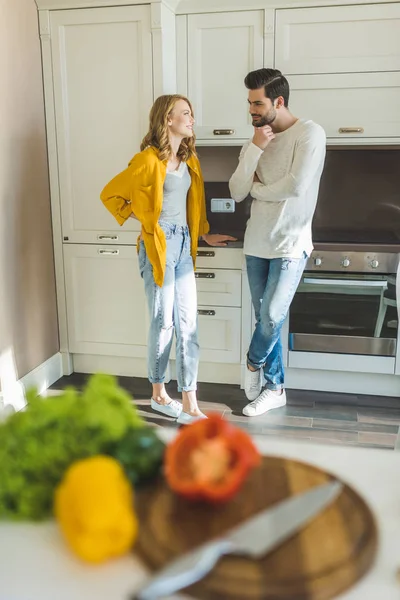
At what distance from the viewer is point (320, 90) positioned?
312 cm

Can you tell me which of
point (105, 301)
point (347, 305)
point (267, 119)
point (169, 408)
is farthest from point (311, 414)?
point (267, 119)

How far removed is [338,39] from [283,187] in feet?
2.95

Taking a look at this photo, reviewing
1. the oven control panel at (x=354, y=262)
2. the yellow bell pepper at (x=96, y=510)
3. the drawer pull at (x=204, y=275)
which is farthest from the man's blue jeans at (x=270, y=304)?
the yellow bell pepper at (x=96, y=510)

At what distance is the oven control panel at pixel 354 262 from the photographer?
303cm

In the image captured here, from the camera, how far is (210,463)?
0.83m

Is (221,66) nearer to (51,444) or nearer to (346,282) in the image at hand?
(346,282)

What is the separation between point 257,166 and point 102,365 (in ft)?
4.86

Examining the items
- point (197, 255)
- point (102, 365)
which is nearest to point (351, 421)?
point (197, 255)

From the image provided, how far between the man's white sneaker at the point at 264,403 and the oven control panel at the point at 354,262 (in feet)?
2.18

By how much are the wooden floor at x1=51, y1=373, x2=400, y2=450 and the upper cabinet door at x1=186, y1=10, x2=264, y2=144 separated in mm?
1392

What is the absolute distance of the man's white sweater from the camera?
2732mm

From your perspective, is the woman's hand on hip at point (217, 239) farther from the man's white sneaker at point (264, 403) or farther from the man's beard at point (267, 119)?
the man's white sneaker at point (264, 403)

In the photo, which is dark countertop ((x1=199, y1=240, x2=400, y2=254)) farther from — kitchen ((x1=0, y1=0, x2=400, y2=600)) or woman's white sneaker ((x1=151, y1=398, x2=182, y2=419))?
woman's white sneaker ((x1=151, y1=398, x2=182, y2=419))

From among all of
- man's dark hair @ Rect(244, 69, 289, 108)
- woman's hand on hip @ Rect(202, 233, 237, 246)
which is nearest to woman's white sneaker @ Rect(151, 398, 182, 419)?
woman's hand on hip @ Rect(202, 233, 237, 246)
